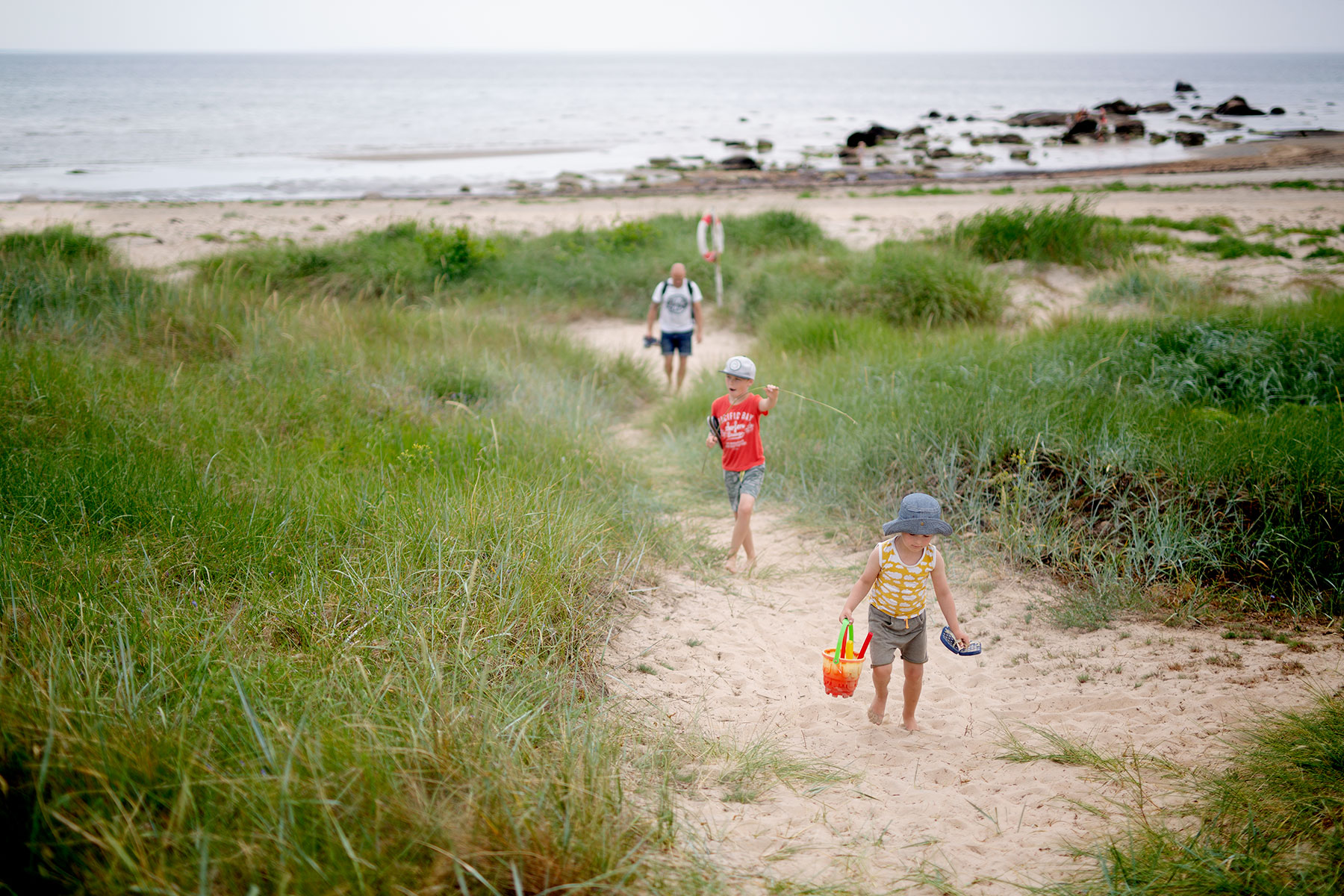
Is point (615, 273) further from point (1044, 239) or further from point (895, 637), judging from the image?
point (895, 637)

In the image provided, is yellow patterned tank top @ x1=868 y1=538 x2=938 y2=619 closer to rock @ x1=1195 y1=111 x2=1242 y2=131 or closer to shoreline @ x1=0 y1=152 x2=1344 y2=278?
shoreline @ x1=0 y1=152 x2=1344 y2=278

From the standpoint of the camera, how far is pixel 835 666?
413 centimetres

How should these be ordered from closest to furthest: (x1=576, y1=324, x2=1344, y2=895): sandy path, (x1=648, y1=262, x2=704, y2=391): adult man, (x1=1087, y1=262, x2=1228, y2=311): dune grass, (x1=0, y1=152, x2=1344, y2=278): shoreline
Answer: (x1=576, y1=324, x2=1344, y2=895): sandy path, (x1=648, y1=262, x2=704, y2=391): adult man, (x1=1087, y1=262, x2=1228, y2=311): dune grass, (x1=0, y1=152, x2=1344, y2=278): shoreline

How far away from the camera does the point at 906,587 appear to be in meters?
4.04

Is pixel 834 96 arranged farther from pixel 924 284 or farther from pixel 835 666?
pixel 835 666

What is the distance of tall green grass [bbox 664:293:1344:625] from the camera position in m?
5.50

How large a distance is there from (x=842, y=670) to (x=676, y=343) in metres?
6.95

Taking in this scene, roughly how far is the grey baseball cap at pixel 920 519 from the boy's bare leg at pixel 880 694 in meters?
0.89

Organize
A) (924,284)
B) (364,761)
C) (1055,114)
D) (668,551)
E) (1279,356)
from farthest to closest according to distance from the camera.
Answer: (1055,114) < (924,284) < (1279,356) < (668,551) < (364,761)

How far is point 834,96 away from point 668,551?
97317 mm

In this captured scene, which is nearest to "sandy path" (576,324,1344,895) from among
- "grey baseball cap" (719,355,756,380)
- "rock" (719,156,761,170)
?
"grey baseball cap" (719,355,756,380)

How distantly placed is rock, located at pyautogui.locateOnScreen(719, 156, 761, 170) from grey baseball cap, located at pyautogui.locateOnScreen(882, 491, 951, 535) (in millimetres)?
36022

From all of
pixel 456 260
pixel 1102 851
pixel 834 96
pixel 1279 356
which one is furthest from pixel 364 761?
pixel 834 96

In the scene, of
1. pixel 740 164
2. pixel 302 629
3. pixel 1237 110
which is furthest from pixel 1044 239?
pixel 1237 110
